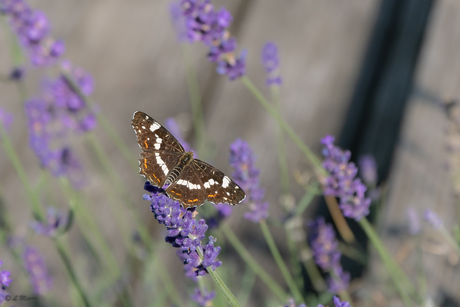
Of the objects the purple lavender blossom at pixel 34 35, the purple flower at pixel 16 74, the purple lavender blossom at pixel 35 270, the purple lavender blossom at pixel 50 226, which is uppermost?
the purple lavender blossom at pixel 34 35

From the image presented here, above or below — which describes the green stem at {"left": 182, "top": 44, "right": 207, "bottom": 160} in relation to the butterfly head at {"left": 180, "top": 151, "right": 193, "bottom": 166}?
above

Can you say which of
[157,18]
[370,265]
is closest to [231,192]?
[370,265]

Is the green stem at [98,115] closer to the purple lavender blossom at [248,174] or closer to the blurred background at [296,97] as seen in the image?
the blurred background at [296,97]

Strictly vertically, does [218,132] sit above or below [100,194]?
above

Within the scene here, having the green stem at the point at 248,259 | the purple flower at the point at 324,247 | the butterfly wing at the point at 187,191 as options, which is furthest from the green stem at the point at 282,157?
the butterfly wing at the point at 187,191

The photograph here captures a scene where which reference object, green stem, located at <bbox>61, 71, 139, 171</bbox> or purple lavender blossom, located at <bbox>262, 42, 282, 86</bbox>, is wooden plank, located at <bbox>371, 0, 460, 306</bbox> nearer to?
purple lavender blossom, located at <bbox>262, 42, 282, 86</bbox>

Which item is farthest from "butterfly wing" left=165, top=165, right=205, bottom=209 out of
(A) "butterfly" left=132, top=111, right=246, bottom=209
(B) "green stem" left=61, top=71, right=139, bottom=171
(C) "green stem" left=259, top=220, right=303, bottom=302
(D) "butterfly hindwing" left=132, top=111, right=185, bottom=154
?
(B) "green stem" left=61, top=71, right=139, bottom=171

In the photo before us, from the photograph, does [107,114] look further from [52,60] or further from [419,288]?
[419,288]
